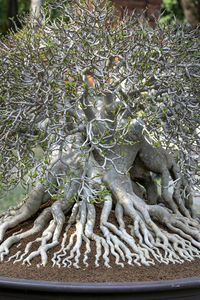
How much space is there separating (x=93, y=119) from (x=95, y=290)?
1.15m

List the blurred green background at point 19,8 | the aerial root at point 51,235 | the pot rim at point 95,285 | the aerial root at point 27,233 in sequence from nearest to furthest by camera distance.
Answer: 1. the pot rim at point 95,285
2. the aerial root at point 51,235
3. the aerial root at point 27,233
4. the blurred green background at point 19,8

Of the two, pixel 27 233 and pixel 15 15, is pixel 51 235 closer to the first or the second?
pixel 27 233

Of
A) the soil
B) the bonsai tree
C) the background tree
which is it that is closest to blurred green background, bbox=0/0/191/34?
the background tree

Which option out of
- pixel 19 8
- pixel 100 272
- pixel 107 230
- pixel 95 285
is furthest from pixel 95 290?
pixel 19 8

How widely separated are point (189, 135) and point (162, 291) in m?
1.26

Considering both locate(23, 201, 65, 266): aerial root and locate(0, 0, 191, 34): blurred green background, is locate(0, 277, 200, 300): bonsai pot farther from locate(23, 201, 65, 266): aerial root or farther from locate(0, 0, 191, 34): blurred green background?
locate(0, 0, 191, 34): blurred green background

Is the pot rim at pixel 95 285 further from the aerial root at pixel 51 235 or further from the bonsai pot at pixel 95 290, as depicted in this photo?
the aerial root at pixel 51 235

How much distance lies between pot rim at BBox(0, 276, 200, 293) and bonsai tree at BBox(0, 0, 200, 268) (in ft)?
1.24

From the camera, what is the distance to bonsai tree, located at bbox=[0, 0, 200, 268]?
3.01 m

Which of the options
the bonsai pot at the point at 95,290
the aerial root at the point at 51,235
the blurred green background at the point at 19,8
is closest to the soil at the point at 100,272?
the aerial root at the point at 51,235

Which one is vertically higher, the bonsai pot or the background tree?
the bonsai pot

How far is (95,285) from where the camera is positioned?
2.45 metres

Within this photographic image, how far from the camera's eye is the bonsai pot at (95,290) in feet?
7.93

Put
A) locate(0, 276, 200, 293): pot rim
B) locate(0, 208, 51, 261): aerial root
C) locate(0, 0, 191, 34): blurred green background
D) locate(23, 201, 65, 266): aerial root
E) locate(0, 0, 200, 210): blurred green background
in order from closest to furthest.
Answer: locate(0, 276, 200, 293): pot rim < locate(23, 201, 65, 266): aerial root < locate(0, 208, 51, 261): aerial root < locate(0, 0, 200, 210): blurred green background < locate(0, 0, 191, 34): blurred green background
